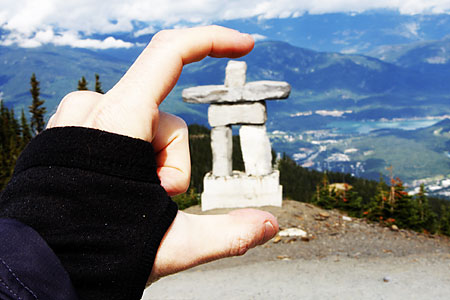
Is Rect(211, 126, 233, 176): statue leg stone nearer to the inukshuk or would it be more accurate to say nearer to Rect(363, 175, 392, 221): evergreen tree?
the inukshuk

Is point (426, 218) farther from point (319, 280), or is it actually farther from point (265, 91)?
point (319, 280)

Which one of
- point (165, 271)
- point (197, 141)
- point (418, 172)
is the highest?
point (165, 271)

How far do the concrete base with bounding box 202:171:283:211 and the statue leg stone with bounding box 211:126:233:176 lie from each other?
0.82 ft

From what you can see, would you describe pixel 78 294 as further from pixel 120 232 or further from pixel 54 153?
pixel 54 153

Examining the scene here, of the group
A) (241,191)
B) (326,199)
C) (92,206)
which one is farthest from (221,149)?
(92,206)

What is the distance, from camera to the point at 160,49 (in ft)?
3.82

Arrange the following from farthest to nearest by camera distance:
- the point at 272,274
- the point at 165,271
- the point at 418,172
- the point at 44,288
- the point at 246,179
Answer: the point at 418,172, the point at 246,179, the point at 272,274, the point at 165,271, the point at 44,288

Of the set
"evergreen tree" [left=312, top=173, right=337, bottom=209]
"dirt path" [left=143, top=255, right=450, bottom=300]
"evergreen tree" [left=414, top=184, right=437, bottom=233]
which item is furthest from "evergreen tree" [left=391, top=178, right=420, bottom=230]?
"dirt path" [left=143, top=255, right=450, bottom=300]

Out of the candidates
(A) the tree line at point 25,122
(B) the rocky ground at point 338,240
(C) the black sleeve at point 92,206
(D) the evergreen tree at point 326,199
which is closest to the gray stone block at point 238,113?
(B) the rocky ground at point 338,240

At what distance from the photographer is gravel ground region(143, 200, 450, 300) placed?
17.5 ft

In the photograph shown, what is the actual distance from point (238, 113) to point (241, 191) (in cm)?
238

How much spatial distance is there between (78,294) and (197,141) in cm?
Result: 3190

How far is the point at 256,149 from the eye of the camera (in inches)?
450

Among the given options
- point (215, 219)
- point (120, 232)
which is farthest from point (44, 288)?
point (215, 219)
